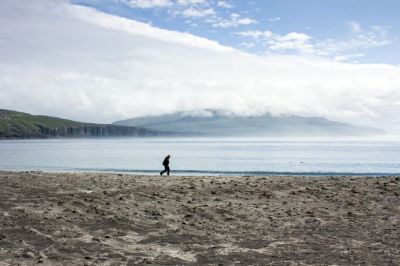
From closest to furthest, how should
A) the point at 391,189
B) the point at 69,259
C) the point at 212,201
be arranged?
Answer: the point at 69,259 < the point at 212,201 < the point at 391,189

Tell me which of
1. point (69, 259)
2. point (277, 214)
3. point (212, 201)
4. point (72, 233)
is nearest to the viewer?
point (69, 259)

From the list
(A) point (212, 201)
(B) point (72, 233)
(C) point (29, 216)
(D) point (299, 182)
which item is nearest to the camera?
(B) point (72, 233)

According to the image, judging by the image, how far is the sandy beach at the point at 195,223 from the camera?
1547cm

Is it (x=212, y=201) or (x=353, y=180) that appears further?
(x=353, y=180)

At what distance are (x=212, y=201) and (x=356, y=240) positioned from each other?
8.89 meters

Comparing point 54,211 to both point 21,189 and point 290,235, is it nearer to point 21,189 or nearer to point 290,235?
point 21,189

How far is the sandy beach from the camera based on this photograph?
15.5m

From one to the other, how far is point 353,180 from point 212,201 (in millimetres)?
14180

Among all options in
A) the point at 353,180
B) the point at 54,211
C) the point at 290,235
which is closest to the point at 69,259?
the point at 54,211

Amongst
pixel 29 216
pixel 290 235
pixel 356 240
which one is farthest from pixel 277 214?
pixel 29 216

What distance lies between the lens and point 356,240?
17891 mm

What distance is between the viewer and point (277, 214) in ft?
72.9

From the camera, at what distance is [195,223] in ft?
66.7

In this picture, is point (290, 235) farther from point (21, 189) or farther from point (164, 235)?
point (21, 189)
